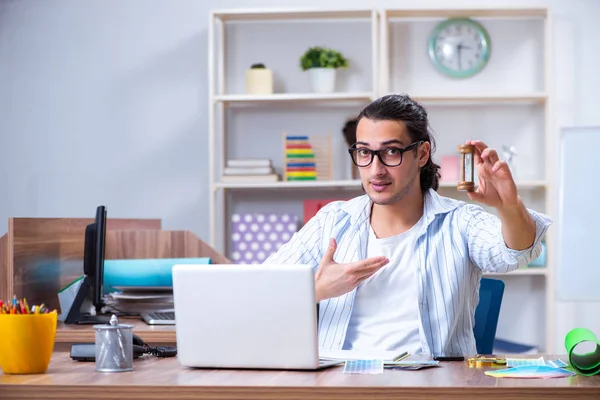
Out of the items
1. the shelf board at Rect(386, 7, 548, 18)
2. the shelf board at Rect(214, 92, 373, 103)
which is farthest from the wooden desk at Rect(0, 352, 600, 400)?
the shelf board at Rect(386, 7, 548, 18)

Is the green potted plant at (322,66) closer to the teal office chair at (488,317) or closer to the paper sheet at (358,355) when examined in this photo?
the teal office chair at (488,317)

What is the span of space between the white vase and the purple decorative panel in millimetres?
665

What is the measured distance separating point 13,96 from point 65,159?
45 centimetres

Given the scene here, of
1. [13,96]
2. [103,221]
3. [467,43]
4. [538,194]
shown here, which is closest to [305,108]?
[467,43]

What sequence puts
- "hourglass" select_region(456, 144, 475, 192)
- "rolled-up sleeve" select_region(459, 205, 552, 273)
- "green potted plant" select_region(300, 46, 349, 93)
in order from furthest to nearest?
"green potted plant" select_region(300, 46, 349, 93), "rolled-up sleeve" select_region(459, 205, 552, 273), "hourglass" select_region(456, 144, 475, 192)

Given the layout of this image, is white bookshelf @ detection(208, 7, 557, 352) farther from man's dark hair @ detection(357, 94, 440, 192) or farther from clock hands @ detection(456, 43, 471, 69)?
man's dark hair @ detection(357, 94, 440, 192)

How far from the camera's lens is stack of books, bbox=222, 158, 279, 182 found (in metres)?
4.43

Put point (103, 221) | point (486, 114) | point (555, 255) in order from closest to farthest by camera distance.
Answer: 1. point (103, 221)
2. point (555, 255)
3. point (486, 114)

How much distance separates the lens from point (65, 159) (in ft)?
15.6

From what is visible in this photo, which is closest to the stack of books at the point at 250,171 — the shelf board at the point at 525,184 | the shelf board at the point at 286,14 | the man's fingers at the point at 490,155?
the shelf board at the point at 286,14

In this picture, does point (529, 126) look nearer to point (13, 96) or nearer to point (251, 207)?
point (251, 207)

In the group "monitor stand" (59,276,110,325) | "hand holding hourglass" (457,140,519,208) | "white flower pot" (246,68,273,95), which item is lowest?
"monitor stand" (59,276,110,325)

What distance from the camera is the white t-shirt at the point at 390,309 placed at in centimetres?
237

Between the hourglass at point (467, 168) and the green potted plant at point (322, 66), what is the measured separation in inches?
101
